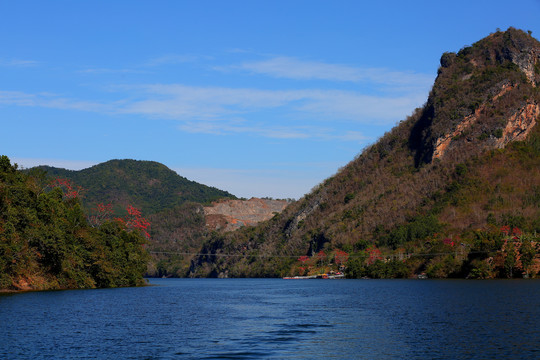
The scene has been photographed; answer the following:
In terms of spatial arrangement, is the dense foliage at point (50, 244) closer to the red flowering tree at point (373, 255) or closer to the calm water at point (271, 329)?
the calm water at point (271, 329)

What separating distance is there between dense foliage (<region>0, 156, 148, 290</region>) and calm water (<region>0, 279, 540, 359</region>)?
8.04 meters

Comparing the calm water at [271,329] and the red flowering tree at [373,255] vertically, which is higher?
the red flowering tree at [373,255]

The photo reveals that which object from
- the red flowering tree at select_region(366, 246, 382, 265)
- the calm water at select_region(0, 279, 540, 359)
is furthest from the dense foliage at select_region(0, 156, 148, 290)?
the red flowering tree at select_region(366, 246, 382, 265)

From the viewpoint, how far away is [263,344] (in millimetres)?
43125

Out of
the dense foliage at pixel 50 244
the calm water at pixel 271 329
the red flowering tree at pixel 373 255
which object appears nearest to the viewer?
the calm water at pixel 271 329

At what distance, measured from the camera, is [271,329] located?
5150 cm

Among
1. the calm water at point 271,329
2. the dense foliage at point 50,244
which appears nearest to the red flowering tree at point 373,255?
the dense foliage at point 50,244

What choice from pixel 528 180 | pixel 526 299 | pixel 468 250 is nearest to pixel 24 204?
pixel 526 299

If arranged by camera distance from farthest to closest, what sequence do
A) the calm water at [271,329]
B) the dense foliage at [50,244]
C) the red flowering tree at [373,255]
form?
1. the red flowering tree at [373,255]
2. the dense foliage at [50,244]
3. the calm water at [271,329]

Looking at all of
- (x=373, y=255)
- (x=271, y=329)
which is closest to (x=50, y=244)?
(x=271, y=329)

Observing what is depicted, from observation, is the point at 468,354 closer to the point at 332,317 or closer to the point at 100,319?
the point at 332,317

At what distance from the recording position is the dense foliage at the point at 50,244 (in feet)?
269

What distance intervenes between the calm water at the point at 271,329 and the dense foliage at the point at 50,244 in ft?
26.4

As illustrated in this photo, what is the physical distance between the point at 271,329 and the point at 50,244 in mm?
50044
